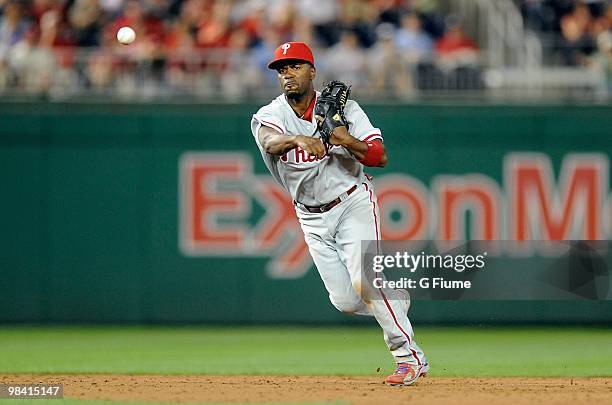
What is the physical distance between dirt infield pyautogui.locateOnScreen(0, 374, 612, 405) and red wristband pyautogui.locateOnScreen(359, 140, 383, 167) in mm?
1562

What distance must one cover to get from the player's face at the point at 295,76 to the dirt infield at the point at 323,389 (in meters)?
2.09

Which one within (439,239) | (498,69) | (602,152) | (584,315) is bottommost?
(584,315)

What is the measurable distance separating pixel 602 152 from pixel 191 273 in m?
5.19

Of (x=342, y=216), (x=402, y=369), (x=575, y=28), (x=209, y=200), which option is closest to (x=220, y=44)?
(x=209, y=200)

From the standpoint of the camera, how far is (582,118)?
14.2 meters

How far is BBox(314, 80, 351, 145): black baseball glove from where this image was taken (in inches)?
306

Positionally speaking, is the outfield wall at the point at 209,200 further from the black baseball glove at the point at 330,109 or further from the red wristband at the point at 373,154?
the red wristband at the point at 373,154

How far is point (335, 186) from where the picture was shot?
8.16m

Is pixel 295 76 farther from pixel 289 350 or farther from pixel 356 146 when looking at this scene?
pixel 289 350

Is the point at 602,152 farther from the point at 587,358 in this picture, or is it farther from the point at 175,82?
the point at 175,82

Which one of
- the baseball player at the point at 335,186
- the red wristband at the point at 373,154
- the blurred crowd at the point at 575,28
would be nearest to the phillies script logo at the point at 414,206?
the blurred crowd at the point at 575,28

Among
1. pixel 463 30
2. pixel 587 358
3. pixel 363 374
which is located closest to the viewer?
pixel 363 374

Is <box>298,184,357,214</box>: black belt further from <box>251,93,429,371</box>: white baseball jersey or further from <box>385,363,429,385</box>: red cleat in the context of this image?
<box>385,363,429,385</box>: red cleat

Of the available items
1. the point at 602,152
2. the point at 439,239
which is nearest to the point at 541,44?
the point at 602,152
